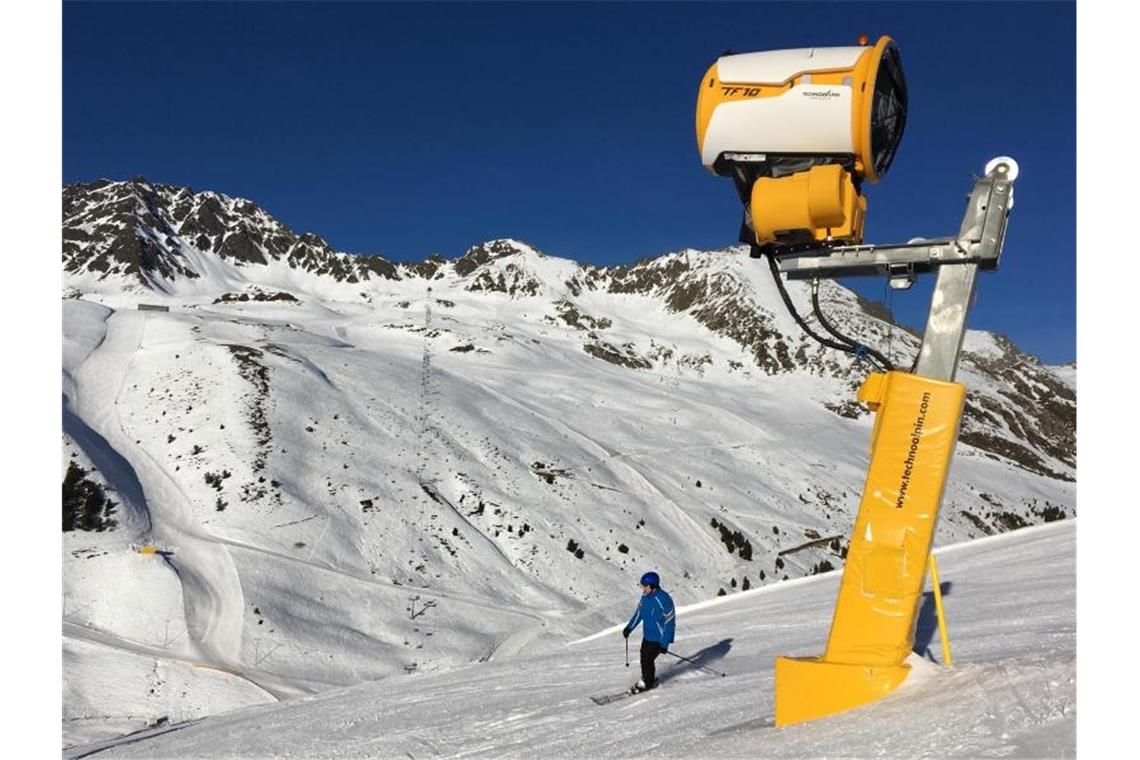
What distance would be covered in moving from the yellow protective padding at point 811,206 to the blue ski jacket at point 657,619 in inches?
235

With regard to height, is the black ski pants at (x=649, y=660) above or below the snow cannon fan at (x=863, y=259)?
below

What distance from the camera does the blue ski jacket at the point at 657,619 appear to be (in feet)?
34.4

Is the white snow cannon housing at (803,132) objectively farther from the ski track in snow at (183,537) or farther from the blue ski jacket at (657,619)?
the ski track in snow at (183,537)

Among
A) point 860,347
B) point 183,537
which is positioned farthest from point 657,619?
point 183,537

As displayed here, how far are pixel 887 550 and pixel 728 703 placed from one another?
332 cm

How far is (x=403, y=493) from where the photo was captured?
138ft

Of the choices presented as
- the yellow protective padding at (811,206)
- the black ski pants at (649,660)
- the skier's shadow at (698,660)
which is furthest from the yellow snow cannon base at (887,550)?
the skier's shadow at (698,660)

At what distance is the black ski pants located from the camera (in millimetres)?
10125

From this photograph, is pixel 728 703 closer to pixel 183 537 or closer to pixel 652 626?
pixel 652 626

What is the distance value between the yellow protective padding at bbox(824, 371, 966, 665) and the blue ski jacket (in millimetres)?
4692

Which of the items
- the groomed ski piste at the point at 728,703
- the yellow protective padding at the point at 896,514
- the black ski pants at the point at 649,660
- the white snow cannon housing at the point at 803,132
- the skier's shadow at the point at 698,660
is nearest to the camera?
the groomed ski piste at the point at 728,703

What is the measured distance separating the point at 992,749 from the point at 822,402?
98164 mm

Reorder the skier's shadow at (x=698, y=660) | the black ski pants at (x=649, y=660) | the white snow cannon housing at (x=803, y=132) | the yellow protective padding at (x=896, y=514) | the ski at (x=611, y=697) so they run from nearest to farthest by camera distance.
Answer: the yellow protective padding at (x=896, y=514) < the white snow cannon housing at (x=803, y=132) < the ski at (x=611, y=697) < the black ski pants at (x=649, y=660) < the skier's shadow at (x=698, y=660)
